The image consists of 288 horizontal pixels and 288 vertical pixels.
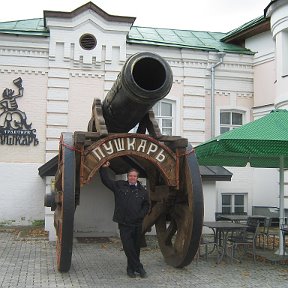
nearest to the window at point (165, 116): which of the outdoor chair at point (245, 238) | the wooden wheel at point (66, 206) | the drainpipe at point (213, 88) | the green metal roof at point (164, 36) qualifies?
the drainpipe at point (213, 88)

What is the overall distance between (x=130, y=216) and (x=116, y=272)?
0.98 m

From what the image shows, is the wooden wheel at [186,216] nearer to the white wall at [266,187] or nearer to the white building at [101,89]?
the white building at [101,89]

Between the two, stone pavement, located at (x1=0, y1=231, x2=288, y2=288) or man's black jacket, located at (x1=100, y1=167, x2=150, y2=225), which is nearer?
stone pavement, located at (x1=0, y1=231, x2=288, y2=288)

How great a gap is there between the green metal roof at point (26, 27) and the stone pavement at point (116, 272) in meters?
7.40

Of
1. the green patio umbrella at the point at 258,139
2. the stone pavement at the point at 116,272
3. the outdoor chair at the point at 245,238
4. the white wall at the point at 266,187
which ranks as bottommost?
the stone pavement at the point at 116,272

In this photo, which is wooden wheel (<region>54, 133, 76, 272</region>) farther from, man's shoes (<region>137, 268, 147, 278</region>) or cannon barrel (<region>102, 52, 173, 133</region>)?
man's shoes (<region>137, 268, 147, 278</region>)

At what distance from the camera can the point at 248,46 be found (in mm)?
17156

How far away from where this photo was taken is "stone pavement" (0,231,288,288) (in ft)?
21.8

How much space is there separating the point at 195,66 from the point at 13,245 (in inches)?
333

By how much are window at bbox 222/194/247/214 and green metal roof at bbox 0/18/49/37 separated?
7615 millimetres

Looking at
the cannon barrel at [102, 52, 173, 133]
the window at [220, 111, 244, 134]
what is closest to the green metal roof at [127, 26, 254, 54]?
the window at [220, 111, 244, 134]

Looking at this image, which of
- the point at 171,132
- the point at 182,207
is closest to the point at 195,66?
the point at 171,132

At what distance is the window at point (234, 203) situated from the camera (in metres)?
16.0

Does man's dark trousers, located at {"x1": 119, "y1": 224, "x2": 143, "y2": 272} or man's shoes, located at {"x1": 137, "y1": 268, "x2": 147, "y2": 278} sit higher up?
man's dark trousers, located at {"x1": 119, "y1": 224, "x2": 143, "y2": 272}
